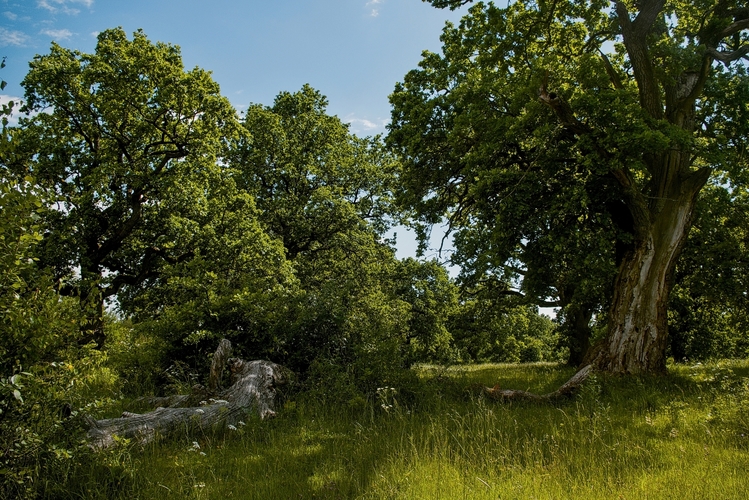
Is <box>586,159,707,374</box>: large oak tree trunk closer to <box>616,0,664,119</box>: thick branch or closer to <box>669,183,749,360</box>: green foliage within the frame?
<box>669,183,749,360</box>: green foliage

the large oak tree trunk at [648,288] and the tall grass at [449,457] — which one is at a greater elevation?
the large oak tree trunk at [648,288]

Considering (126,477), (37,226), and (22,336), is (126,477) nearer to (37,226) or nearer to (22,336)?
(22,336)

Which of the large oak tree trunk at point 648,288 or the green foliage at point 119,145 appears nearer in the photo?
the large oak tree trunk at point 648,288

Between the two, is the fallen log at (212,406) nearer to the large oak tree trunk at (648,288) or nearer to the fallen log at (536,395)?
the fallen log at (536,395)

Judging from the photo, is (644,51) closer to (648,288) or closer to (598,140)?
(598,140)

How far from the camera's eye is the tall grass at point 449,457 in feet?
13.9

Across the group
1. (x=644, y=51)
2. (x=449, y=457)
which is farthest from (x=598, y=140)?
(x=449, y=457)

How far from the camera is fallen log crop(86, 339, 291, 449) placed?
228 inches

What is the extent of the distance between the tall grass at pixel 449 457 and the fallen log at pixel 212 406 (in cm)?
26

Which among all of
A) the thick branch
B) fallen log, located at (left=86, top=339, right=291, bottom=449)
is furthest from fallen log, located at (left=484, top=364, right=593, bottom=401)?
the thick branch

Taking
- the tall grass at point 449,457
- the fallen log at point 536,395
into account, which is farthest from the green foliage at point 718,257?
the tall grass at point 449,457

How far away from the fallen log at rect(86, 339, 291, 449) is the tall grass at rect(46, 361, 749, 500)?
0.26m

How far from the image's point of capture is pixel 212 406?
6879 millimetres

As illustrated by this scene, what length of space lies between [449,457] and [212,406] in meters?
3.95
